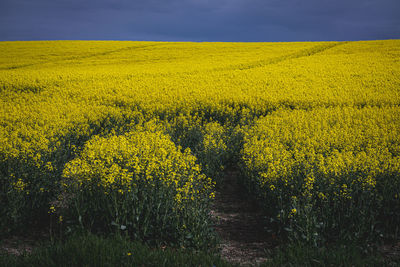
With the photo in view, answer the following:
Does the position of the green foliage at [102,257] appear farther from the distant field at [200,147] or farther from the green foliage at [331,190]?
the green foliage at [331,190]

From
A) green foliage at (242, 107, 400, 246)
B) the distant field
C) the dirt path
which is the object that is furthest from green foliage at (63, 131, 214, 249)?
green foliage at (242, 107, 400, 246)

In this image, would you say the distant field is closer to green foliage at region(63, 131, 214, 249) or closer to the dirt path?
green foliage at region(63, 131, 214, 249)

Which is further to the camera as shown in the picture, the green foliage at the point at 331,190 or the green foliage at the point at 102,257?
the green foliage at the point at 331,190

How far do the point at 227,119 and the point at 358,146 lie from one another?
6.35 metres

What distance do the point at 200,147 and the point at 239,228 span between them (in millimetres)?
3794

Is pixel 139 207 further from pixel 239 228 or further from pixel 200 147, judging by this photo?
pixel 200 147

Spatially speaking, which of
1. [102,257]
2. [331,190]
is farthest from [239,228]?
[102,257]

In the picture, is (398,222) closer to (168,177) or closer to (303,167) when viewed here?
(303,167)

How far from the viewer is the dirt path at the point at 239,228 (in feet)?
16.2

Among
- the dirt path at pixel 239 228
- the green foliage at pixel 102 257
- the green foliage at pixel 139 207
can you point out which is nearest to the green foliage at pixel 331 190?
the dirt path at pixel 239 228

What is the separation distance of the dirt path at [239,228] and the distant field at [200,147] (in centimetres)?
41

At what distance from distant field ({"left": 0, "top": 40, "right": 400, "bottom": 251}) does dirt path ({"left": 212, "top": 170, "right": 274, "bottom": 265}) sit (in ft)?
1.34

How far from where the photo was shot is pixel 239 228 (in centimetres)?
599

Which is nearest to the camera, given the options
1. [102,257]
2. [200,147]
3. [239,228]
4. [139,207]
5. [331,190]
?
[102,257]
